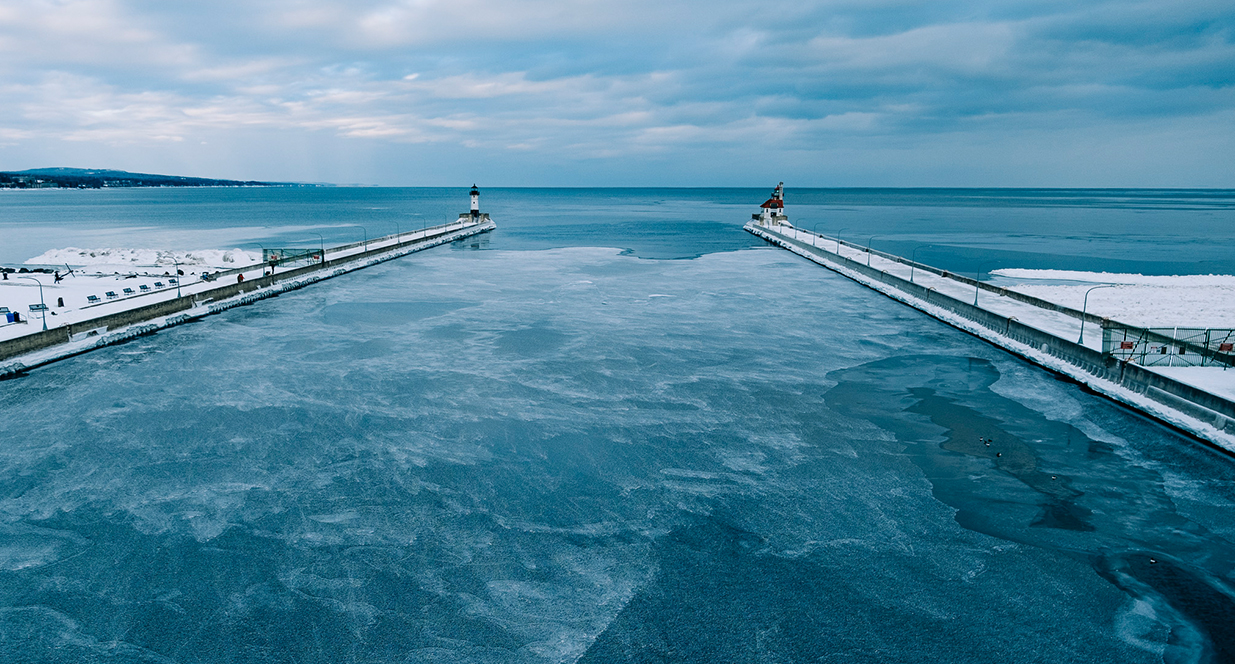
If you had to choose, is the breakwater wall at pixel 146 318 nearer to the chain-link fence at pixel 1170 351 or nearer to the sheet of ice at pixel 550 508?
the sheet of ice at pixel 550 508

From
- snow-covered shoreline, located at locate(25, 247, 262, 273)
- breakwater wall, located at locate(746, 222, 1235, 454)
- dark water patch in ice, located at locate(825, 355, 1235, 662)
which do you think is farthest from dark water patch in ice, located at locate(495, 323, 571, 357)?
snow-covered shoreline, located at locate(25, 247, 262, 273)

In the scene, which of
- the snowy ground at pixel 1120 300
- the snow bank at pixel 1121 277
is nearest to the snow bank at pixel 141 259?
the snowy ground at pixel 1120 300

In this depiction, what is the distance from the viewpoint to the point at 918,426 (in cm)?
1802

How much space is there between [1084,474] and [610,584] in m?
11.3

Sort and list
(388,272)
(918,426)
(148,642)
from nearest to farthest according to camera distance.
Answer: (148,642)
(918,426)
(388,272)

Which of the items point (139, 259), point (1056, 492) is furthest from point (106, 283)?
point (1056, 492)

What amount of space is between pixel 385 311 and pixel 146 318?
984 cm

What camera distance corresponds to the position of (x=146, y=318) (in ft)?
96.6

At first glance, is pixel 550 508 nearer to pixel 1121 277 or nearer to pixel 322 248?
pixel 322 248

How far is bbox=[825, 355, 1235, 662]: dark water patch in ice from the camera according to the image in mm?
10859

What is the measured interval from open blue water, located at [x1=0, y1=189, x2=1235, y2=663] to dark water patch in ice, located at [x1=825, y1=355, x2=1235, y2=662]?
7 cm

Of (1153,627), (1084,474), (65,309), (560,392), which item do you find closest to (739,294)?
(560,392)

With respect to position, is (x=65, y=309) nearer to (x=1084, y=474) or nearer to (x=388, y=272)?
(x=388, y=272)

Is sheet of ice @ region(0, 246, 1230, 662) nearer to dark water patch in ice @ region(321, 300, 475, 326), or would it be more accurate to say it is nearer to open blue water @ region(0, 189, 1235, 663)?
open blue water @ region(0, 189, 1235, 663)
